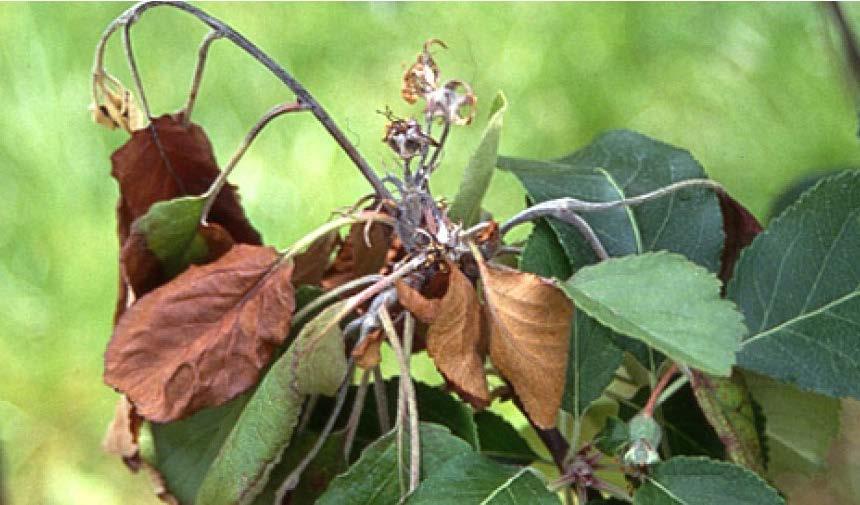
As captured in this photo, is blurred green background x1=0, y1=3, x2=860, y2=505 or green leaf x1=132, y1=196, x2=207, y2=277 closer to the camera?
green leaf x1=132, y1=196, x2=207, y2=277

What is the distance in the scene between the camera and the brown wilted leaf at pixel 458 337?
0.34 meters

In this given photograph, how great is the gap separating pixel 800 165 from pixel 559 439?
30.4 inches

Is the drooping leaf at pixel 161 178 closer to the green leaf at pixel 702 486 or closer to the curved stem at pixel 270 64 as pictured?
the curved stem at pixel 270 64

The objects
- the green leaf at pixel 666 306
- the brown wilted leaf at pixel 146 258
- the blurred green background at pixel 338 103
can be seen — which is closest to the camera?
the green leaf at pixel 666 306

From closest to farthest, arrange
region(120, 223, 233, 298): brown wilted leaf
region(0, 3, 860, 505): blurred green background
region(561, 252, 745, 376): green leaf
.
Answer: region(561, 252, 745, 376): green leaf → region(120, 223, 233, 298): brown wilted leaf → region(0, 3, 860, 505): blurred green background

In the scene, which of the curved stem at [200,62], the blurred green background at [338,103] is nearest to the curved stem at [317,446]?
the curved stem at [200,62]

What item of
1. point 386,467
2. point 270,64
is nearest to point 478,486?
point 386,467

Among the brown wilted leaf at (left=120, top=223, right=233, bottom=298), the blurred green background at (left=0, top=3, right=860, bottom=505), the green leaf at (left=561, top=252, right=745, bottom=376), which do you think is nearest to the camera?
the green leaf at (left=561, top=252, right=745, bottom=376)

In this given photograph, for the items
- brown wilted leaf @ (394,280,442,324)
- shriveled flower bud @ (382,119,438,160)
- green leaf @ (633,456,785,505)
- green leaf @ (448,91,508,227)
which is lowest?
green leaf @ (633,456,785,505)

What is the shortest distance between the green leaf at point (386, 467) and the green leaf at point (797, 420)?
13 cm

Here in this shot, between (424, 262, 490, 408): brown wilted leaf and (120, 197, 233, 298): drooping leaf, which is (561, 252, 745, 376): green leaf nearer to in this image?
(424, 262, 490, 408): brown wilted leaf

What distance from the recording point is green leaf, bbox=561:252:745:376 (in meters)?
0.29

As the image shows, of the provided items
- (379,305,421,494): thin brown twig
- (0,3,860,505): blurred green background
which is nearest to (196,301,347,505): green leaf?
(379,305,421,494): thin brown twig

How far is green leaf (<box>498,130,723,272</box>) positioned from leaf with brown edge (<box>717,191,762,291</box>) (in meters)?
0.02
